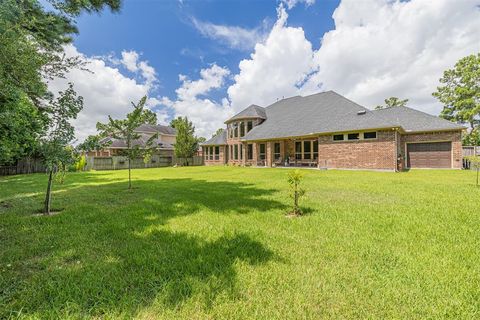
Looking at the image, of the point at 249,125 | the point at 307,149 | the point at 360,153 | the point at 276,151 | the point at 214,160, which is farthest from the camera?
the point at 214,160

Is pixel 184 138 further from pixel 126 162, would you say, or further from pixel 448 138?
pixel 448 138

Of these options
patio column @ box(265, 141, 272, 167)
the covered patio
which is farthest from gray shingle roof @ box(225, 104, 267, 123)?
patio column @ box(265, 141, 272, 167)

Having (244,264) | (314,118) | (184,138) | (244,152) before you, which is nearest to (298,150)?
(314,118)

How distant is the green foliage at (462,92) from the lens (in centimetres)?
2603

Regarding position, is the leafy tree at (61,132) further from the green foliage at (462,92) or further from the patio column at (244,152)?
the green foliage at (462,92)

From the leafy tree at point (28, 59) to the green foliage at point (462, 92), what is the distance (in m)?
37.9

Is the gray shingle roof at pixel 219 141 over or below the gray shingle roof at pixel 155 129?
below

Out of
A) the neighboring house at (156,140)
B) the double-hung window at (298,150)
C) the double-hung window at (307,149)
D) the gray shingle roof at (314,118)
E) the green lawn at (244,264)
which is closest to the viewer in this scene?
the green lawn at (244,264)

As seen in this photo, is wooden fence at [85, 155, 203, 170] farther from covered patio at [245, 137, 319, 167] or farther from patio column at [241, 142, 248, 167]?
covered patio at [245, 137, 319, 167]

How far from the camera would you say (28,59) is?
4.78m

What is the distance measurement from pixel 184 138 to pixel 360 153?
20920mm

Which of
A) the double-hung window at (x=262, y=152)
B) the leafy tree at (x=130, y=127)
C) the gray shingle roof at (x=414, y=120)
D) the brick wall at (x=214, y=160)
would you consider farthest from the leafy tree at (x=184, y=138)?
the gray shingle roof at (x=414, y=120)

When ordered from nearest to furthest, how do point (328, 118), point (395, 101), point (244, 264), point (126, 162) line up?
point (244, 264), point (328, 118), point (126, 162), point (395, 101)

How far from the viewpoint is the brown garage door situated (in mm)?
15547
